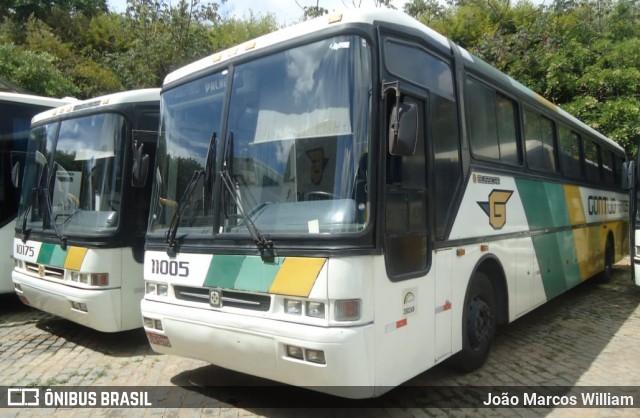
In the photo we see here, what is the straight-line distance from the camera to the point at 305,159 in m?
3.74

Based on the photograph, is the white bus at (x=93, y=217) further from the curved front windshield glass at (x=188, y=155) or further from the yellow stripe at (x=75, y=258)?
the curved front windshield glass at (x=188, y=155)

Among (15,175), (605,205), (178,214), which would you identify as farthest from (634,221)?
(15,175)

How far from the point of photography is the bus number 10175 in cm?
423

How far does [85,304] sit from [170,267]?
1.91 metres

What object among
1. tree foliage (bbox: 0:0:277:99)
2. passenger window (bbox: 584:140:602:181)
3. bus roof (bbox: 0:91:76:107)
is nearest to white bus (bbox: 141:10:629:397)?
bus roof (bbox: 0:91:76:107)

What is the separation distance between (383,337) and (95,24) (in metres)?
30.8

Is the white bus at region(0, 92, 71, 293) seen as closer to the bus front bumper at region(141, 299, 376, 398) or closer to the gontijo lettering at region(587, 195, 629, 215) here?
the bus front bumper at region(141, 299, 376, 398)

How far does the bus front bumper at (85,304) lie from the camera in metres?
5.61

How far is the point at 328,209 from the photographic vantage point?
3561 mm

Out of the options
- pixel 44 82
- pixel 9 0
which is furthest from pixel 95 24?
pixel 44 82

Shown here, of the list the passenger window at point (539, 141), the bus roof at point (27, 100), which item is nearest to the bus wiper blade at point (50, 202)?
the bus roof at point (27, 100)

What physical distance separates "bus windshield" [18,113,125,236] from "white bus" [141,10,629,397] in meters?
1.30

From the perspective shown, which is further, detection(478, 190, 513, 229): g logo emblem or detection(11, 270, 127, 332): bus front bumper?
detection(11, 270, 127, 332): bus front bumper

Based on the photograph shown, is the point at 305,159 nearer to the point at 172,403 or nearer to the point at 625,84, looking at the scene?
the point at 172,403
